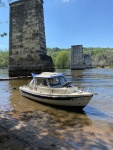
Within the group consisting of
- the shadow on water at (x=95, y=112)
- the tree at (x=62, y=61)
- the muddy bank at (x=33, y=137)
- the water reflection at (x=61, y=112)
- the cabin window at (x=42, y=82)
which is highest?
the tree at (x=62, y=61)

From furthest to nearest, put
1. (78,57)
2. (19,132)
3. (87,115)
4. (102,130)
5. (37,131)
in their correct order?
(78,57) < (87,115) < (102,130) < (37,131) < (19,132)

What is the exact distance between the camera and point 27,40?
36531 millimetres

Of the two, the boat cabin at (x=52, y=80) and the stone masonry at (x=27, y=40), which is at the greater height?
the stone masonry at (x=27, y=40)

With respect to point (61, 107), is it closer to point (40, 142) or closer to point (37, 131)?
point (37, 131)

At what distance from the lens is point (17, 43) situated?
3741 cm

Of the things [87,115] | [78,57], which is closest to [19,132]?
[87,115]

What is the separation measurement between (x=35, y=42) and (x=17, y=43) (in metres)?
3.26

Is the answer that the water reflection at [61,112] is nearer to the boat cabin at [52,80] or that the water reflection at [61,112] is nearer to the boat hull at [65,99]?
the boat hull at [65,99]

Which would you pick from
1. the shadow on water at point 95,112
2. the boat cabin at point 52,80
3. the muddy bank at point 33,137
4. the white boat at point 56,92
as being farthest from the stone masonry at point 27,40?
the muddy bank at point 33,137

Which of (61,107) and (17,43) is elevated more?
(17,43)

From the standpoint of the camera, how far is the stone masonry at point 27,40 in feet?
117

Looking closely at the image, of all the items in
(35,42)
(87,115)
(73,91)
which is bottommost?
(87,115)

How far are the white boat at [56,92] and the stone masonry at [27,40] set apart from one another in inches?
801

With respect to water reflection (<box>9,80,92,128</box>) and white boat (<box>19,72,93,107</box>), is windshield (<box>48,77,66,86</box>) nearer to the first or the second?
white boat (<box>19,72,93,107</box>)
